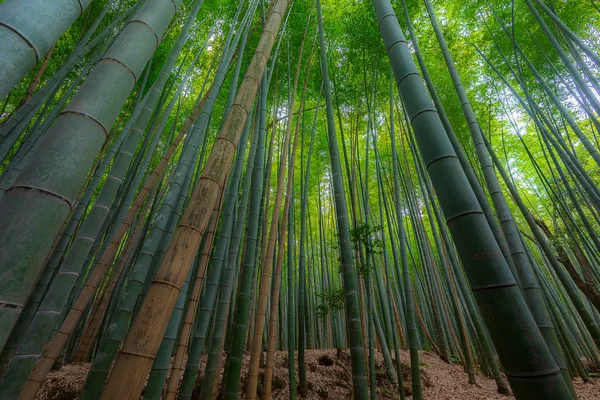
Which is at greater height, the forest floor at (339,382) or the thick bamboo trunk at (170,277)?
the thick bamboo trunk at (170,277)

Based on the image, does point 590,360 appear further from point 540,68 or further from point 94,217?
point 94,217

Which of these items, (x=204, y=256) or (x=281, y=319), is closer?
(x=204, y=256)

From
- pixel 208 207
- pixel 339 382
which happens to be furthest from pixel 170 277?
pixel 339 382

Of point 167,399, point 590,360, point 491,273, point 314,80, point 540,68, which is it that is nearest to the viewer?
point 491,273

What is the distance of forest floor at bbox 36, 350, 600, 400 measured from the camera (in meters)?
3.21

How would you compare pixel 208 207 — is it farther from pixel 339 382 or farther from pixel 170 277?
pixel 339 382

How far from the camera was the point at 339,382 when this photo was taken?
4.31 m

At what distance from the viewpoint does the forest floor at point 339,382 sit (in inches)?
126

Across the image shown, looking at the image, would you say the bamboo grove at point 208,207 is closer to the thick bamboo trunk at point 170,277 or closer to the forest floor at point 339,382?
the thick bamboo trunk at point 170,277

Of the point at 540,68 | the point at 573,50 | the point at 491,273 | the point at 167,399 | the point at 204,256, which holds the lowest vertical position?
the point at 167,399

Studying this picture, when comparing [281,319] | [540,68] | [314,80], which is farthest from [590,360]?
[314,80]

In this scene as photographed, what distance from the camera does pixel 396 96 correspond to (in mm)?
5883

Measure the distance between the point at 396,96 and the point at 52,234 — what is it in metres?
6.18

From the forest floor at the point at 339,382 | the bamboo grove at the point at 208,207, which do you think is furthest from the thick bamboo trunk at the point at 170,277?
the forest floor at the point at 339,382
